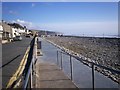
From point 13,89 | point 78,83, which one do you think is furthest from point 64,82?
point 13,89

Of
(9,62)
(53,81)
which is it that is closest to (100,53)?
(9,62)

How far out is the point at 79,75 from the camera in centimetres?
976

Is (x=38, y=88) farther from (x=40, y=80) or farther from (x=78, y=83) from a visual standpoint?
(x=78, y=83)

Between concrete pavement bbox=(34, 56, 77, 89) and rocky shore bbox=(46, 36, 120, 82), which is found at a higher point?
concrete pavement bbox=(34, 56, 77, 89)

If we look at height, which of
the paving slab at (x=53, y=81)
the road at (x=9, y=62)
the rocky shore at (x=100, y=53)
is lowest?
the rocky shore at (x=100, y=53)

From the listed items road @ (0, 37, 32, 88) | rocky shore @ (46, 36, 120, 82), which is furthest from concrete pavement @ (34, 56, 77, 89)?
rocky shore @ (46, 36, 120, 82)

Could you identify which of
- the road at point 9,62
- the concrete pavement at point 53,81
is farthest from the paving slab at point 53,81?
the road at point 9,62

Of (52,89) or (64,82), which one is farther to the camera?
(64,82)

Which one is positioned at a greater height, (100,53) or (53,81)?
(53,81)

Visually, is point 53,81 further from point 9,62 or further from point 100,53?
point 100,53

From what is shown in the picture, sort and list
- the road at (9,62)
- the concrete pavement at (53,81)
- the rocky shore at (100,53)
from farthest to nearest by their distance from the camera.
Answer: the rocky shore at (100,53) → the road at (9,62) → the concrete pavement at (53,81)

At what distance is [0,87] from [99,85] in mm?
3318

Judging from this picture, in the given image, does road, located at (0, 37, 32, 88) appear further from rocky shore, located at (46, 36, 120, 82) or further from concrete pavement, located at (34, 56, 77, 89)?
rocky shore, located at (46, 36, 120, 82)

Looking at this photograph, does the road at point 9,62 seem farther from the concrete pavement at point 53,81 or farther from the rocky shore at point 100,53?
the rocky shore at point 100,53
